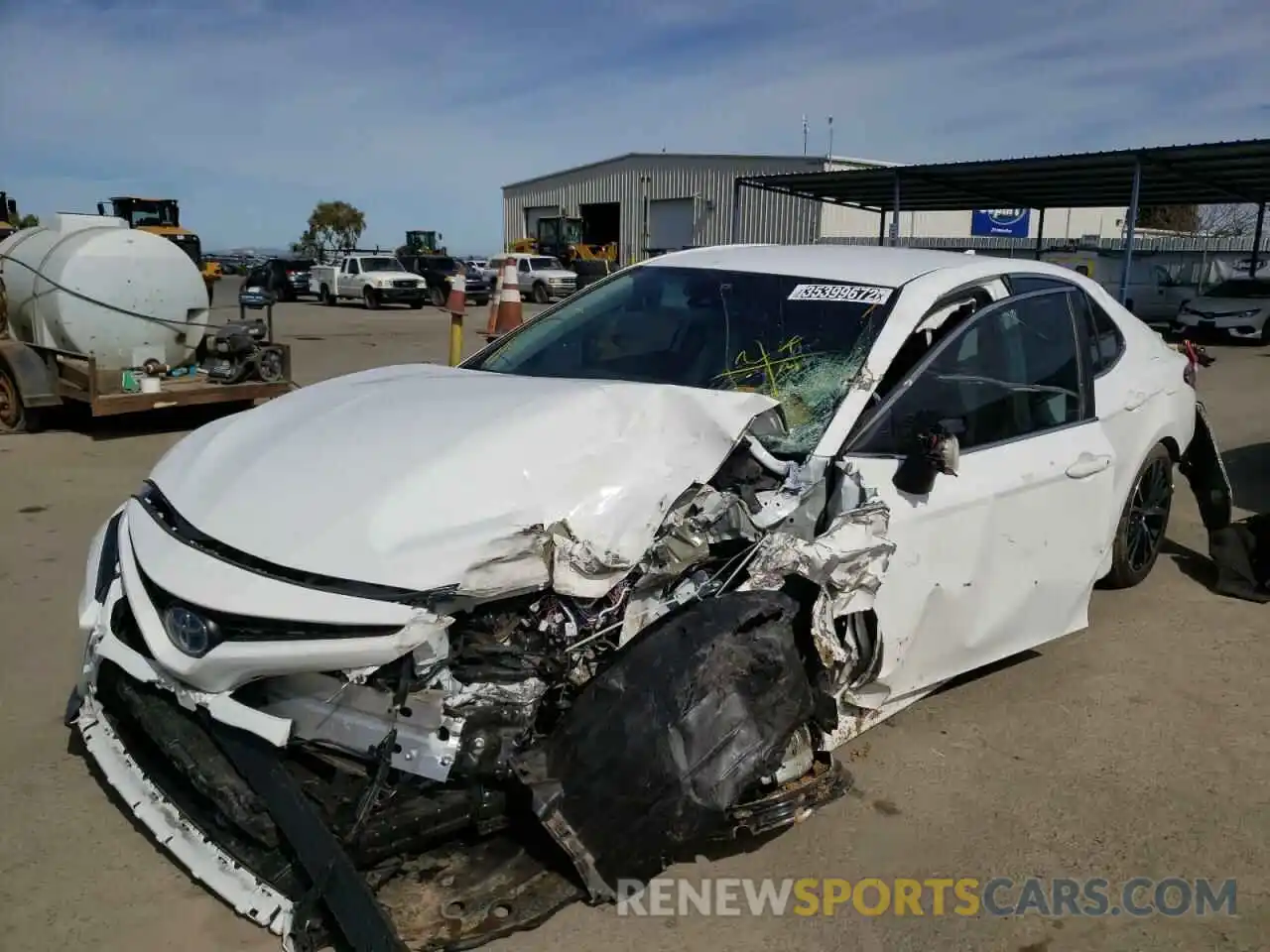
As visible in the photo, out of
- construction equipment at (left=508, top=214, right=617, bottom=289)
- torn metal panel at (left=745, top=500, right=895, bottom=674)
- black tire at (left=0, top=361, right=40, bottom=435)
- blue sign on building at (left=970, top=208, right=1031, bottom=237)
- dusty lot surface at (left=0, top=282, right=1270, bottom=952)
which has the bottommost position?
dusty lot surface at (left=0, top=282, right=1270, bottom=952)

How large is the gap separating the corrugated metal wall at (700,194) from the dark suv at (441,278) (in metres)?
9.06

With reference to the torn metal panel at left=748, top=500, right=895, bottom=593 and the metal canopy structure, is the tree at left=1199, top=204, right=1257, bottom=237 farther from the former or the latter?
the torn metal panel at left=748, top=500, right=895, bottom=593

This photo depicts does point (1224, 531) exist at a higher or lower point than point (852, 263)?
lower

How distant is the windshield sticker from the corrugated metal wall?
1240 inches

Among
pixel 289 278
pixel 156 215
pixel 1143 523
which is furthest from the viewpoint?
pixel 289 278

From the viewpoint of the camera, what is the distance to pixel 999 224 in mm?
43250

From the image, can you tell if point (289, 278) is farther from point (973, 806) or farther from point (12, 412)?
point (973, 806)

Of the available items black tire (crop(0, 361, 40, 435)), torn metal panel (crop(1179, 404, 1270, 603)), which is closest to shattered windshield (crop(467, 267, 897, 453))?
torn metal panel (crop(1179, 404, 1270, 603))

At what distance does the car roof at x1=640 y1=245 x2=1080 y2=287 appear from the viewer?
3.93 meters

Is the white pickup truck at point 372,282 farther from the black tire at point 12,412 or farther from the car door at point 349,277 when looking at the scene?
the black tire at point 12,412

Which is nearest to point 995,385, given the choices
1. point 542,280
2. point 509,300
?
point 509,300

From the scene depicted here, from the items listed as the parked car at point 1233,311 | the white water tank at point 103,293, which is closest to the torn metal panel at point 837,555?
the white water tank at point 103,293

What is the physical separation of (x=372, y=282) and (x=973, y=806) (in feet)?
97.0

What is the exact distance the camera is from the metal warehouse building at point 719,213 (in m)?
37.6
